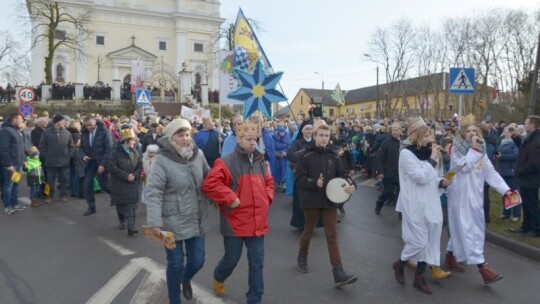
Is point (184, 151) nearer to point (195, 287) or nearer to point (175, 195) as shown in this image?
point (175, 195)

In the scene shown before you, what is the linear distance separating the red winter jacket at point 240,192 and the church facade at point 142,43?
47.3 meters

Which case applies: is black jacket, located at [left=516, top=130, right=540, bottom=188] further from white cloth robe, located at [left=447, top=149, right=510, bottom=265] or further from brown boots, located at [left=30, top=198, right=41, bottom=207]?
brown boots, located at [left=30, top=198, right=41, bottom=207]

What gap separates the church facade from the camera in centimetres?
5291

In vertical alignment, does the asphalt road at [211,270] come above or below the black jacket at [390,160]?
below

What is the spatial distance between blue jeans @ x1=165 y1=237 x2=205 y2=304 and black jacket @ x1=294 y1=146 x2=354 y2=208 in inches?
58.8

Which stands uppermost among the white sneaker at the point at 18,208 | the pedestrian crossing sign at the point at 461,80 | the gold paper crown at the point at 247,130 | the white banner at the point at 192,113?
the pedestrian crossing sign at the point at 461,80

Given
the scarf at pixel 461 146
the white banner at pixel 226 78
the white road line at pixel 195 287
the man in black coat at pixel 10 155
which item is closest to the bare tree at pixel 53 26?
the white banner at pixel 226 78

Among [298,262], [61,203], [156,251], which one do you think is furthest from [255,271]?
[61,203]

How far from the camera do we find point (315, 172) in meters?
5.46

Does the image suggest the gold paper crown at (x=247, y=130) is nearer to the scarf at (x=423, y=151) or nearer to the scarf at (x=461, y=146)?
the scarf at (x=423, y=151)

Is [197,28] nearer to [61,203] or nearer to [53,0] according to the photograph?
[53,0]

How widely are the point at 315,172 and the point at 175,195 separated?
1771 mm

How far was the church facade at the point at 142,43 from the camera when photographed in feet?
174

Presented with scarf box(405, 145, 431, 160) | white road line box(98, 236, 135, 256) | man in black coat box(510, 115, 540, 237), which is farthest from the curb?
white road line box(98, 236, 135, 256)
